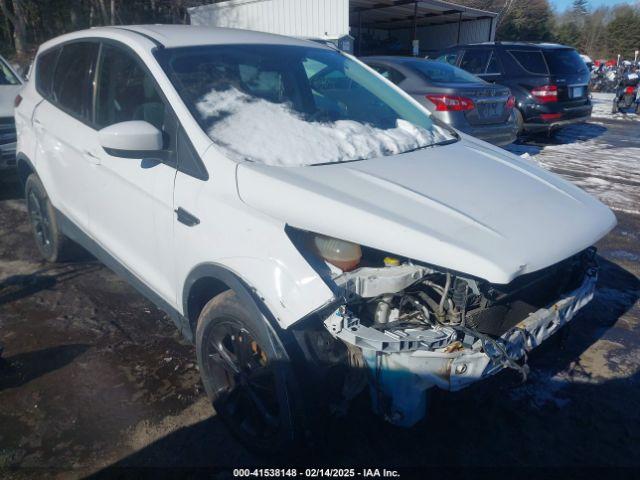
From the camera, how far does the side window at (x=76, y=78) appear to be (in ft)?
10.9

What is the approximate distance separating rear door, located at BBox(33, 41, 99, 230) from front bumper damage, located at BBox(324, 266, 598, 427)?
213 centimetres

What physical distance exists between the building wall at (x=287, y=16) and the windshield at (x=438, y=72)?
7.06 meters

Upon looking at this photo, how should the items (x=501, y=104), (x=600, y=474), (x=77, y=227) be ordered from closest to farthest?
(x=600, y=474)
(x=77, y=227)
(x=501, y=104)

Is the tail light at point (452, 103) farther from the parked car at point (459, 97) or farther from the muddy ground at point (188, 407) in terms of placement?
the muddy ground at point (188, 407)

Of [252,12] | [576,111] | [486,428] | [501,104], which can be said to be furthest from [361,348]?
[252,12]

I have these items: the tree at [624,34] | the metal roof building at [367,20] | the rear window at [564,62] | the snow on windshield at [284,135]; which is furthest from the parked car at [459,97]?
the tree at [624,34]

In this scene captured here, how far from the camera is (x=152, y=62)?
268 cm

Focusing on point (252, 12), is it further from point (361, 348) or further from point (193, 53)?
point (361, 348)

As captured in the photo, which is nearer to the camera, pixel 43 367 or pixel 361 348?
pixel 361 348

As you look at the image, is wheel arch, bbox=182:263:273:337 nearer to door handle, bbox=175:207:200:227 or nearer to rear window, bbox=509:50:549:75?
door handle, bbox=175:207:200:227

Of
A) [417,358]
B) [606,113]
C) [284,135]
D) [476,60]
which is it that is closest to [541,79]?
[476,60]

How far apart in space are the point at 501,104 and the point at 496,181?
522 cm

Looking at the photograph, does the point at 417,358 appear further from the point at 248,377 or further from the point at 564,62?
the point at 564,62

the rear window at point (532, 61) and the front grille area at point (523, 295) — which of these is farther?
the rear window at point (532, 61)
